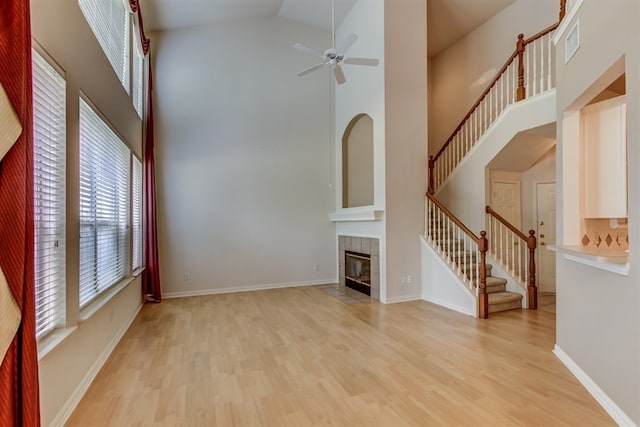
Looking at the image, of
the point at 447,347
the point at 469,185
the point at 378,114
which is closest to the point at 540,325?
the point at 447,347

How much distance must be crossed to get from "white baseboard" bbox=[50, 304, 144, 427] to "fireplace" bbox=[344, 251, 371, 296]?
3.82 m

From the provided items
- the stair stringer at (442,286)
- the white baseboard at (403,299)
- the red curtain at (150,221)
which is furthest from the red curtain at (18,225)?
the stair stringer at (442,286)

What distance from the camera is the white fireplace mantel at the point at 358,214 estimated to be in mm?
5492

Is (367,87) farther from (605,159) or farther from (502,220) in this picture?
(605,159)

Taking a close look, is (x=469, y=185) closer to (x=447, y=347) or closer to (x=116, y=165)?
(x=447, y=347)

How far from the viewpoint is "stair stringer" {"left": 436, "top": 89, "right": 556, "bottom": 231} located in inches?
181

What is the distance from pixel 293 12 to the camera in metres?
6.58

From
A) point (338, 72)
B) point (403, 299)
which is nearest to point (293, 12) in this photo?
point (338, 72)

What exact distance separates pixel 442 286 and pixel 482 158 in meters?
2.21

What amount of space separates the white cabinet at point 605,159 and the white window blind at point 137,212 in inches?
216

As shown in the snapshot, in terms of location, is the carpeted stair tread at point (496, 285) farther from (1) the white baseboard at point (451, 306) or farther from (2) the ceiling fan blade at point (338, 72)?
(2) the ceiling fan blade at point (338, 72)

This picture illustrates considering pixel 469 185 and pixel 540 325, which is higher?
pixel 469 185

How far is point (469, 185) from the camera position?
5.80 meters

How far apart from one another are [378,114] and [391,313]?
10.5ft
